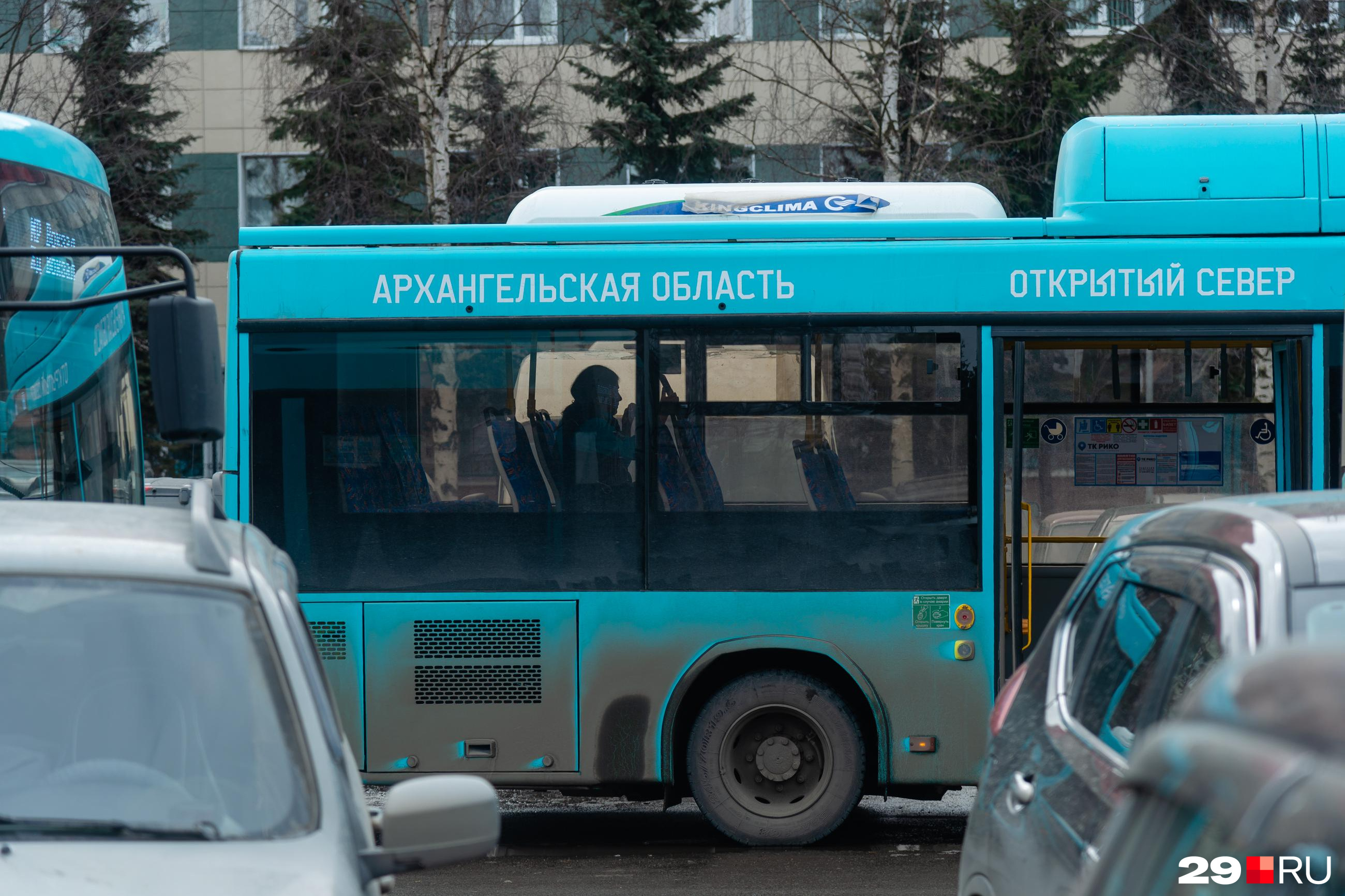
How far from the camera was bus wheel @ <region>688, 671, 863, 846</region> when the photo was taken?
7094 mm

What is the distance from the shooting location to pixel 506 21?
22.8 meters

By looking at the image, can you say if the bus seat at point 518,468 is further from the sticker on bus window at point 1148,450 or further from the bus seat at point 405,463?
the sticker on bus window at point 1148,450

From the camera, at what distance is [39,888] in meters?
2.49

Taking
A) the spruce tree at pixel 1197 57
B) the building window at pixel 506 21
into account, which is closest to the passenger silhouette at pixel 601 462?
the building window at pixel 506 21

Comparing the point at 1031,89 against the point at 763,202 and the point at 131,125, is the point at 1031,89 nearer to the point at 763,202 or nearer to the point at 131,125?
the point at 131,125

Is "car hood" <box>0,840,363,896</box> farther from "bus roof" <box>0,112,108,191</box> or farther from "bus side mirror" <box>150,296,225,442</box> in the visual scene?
"bus roof" <box>0,112,108,191</box>

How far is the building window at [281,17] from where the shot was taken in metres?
22.9

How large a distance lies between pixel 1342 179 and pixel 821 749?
12.3 feet

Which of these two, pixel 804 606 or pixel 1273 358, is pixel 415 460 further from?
pixel 1273 358

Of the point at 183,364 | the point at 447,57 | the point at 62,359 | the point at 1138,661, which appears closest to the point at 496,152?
the point at 447,57

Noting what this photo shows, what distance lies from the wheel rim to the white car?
4.05 metres

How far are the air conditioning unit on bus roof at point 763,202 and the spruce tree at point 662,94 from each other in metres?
15.5

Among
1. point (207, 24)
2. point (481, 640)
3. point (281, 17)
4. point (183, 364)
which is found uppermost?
point (207, 24)

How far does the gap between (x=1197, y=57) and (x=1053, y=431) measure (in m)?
15.1
